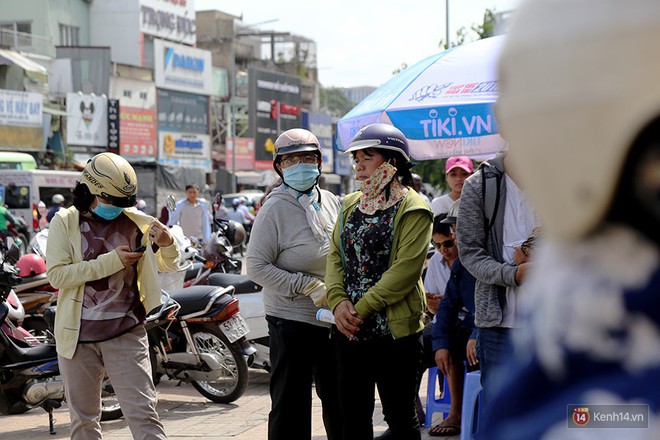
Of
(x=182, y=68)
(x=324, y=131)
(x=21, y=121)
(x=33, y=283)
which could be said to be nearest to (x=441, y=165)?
(x=33, y=283)

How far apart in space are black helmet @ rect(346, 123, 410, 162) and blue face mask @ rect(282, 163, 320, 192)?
585 millimetres

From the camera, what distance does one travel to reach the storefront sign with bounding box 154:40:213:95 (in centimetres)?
5197

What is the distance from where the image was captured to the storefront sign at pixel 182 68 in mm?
51969

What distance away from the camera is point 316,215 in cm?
519

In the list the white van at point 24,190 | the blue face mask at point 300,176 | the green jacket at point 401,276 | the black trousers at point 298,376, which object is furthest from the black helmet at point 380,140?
the white van at point 24,190

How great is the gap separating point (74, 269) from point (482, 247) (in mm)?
1976

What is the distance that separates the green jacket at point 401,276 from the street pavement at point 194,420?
7.07 ft

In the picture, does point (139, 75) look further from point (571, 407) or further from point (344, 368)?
point (571, 407)

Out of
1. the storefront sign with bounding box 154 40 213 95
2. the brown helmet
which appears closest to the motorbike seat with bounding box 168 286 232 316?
the brown helmet

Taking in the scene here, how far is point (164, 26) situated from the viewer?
182 ft

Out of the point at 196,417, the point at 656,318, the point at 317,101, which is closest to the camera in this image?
the point at 656,318

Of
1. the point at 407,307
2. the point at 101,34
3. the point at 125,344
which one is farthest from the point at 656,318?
the point at 101,34

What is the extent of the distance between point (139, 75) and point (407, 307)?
4654 centimetres

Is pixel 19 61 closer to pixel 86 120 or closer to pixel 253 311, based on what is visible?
pixel 86 120
